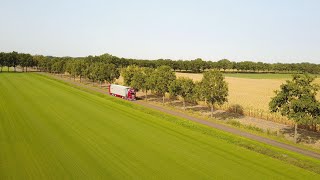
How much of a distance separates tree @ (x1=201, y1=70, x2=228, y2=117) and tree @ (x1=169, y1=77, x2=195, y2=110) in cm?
450

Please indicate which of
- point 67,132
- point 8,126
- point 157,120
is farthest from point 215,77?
point 8,126

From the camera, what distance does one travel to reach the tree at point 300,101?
121 ft

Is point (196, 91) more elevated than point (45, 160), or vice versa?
point (196, 91)

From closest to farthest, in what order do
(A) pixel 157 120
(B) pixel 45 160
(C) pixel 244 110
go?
1. (B) pixel 45 160
2. (A) pixel 157 120
3. (C) pixel 244 110

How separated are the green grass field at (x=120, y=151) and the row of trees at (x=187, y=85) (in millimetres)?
10669

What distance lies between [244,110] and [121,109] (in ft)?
77.3

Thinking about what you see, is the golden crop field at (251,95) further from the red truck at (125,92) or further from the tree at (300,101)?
the red truck at (125,92)

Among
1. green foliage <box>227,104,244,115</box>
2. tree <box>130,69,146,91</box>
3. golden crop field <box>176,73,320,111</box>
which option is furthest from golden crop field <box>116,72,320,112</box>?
tree <box>130,69,146,91</box>

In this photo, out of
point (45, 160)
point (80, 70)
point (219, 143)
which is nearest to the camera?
point (45, 160)

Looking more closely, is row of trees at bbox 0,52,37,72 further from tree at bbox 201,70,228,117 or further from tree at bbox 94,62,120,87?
tree at bbox 201,70,228,117

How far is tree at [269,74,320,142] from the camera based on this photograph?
36.8m

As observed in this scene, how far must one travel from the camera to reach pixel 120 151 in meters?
29.8

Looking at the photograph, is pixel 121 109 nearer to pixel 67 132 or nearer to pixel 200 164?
pixel 67 132

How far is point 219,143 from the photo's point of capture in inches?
1345
